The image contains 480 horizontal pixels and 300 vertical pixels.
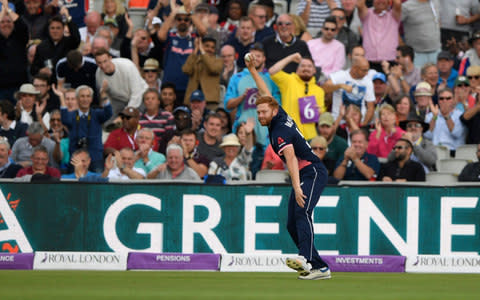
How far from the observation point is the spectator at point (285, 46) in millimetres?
16531

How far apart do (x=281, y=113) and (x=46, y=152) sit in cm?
524

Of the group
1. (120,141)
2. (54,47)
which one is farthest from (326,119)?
(54,47)

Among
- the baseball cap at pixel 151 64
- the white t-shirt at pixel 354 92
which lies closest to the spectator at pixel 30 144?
the baseball cap at pixel 151 64

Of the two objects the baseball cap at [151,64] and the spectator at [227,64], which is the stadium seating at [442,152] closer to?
the spectator at [227,64]

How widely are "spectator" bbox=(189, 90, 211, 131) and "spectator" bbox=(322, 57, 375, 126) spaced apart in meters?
2.14

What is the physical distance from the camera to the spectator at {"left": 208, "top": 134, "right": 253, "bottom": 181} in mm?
14469

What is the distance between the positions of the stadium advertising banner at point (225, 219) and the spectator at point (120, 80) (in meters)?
3.38

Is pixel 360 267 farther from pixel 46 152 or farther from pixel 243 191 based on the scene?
pixel 46 152

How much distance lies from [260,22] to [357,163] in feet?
15.0

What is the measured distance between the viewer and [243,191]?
1354cm

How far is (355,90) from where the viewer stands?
1628cm

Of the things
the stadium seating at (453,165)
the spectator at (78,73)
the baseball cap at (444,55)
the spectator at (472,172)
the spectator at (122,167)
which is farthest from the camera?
the baseball cap at (444,55)

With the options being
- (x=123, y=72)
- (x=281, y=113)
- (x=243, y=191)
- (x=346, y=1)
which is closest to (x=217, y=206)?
(x=243, y=191)

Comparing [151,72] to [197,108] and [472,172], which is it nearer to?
[197,108]
